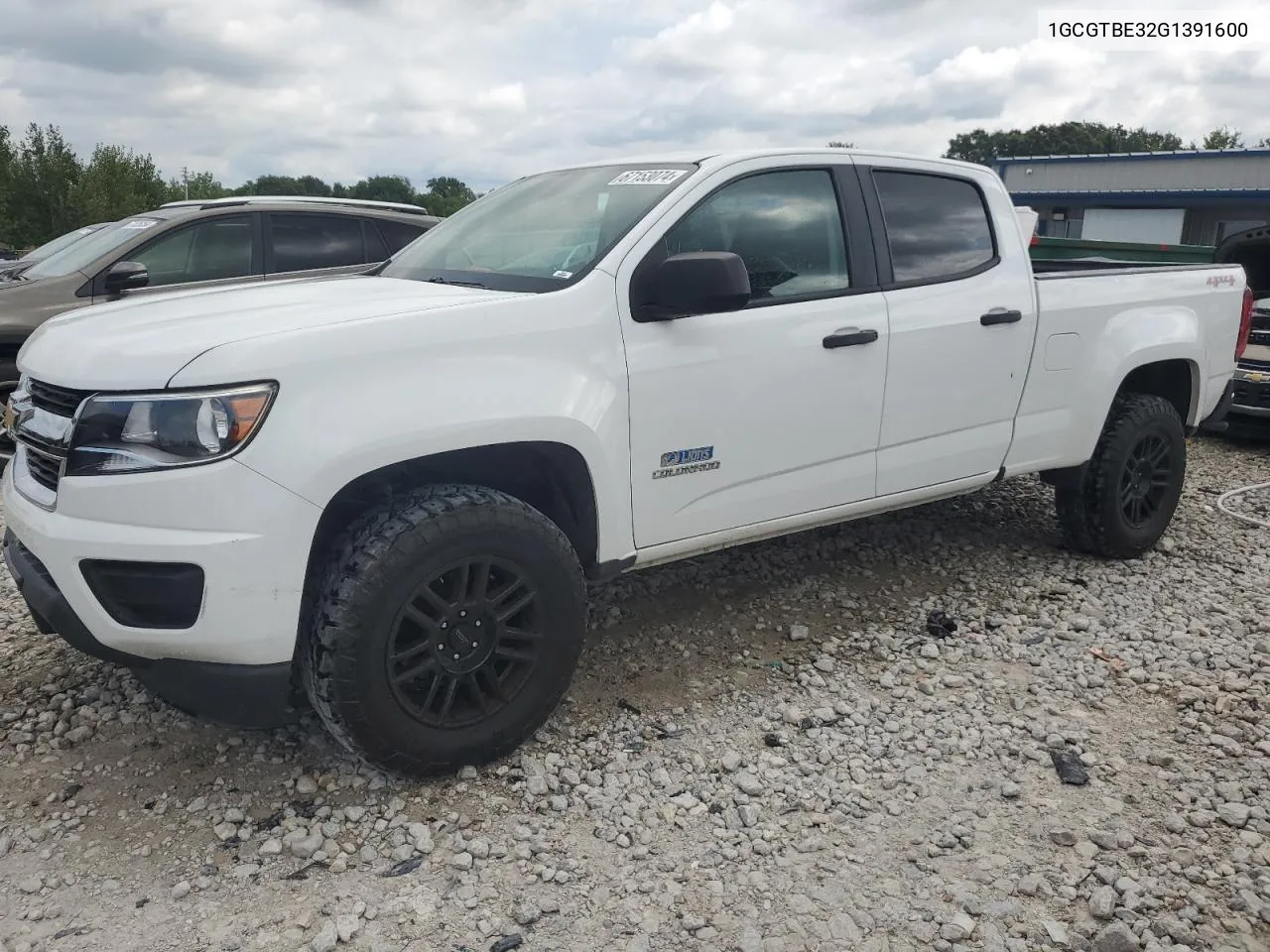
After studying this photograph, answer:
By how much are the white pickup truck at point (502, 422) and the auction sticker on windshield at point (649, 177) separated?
2 centimetres

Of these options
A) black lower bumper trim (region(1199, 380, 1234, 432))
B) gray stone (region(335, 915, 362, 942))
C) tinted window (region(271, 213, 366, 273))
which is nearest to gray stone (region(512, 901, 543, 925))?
gray stone (region(335, 915, 362, 942))

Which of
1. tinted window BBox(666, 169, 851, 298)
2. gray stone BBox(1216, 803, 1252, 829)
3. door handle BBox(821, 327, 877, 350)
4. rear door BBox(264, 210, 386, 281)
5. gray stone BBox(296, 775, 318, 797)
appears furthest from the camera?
rear door BBox(264, 210, 386, 281)

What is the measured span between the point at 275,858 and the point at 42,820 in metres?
0.71

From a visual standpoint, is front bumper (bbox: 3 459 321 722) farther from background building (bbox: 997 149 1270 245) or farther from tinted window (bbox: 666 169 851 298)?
background building (bbox: 997 149 1270 245)

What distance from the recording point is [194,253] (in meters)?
6.59

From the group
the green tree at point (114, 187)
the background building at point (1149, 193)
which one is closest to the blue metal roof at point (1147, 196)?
the background building at point (1149, 193)

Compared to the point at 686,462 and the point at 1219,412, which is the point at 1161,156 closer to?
the point at 1219,412

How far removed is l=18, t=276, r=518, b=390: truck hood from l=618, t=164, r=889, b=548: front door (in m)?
0.62

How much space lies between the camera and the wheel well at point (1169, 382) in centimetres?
501

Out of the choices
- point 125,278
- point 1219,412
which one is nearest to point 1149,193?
point 1219,412

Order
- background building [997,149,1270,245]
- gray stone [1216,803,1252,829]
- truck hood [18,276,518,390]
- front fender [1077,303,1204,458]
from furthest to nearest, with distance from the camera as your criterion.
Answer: background building [997,149,1270,245], front fender [1077,303,1204,458], gray stone [1216,803,1252,829], truck hood [18,276,518,390]

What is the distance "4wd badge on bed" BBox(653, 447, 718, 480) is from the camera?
3258 mm

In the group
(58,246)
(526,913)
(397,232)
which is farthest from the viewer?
(58,246)

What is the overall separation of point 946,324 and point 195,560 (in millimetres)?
2833
